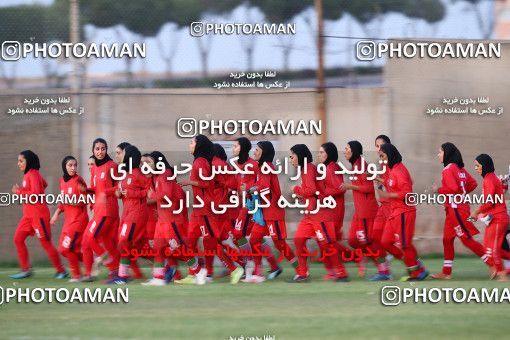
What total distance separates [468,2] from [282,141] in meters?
3.59

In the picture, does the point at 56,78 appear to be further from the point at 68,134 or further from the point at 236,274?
the point at 236,274

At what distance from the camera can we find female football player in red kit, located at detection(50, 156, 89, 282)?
52.3 ft

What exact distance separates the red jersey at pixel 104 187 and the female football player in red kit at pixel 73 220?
1.18 feet

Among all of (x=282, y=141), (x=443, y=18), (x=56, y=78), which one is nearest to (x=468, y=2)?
(x=443, y=18)

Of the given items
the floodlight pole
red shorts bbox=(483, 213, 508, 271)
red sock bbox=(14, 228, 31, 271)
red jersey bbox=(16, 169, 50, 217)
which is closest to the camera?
red shorts bbox=(483, 213, 508, 271)

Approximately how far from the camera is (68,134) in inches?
763

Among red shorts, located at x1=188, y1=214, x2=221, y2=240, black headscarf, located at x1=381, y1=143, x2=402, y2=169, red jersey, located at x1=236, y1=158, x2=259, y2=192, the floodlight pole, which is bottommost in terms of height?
red shorts, located at x1=188, y1=214, x2=221, y2=240

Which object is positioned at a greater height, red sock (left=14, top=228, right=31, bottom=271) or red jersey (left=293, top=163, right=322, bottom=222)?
red jersey (left=293, top=163, right=322, bottom=222)

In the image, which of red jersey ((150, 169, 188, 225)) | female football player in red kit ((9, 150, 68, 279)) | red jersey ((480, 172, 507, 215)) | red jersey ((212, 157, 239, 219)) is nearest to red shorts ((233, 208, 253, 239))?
red jersey ((212, 157, 239, 219))

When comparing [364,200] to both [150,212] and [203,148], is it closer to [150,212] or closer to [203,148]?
[203,148]

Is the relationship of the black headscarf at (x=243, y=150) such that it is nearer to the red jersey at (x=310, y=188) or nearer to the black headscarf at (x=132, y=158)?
the red jersey at (x=310, y=188)

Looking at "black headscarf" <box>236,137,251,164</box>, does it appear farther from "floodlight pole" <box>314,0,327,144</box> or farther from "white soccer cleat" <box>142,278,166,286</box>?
"floodlight pole" <box>314,0,327,144</box>

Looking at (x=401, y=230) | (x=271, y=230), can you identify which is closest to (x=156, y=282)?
(x=271, y=230)

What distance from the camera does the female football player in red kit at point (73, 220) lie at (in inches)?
627
